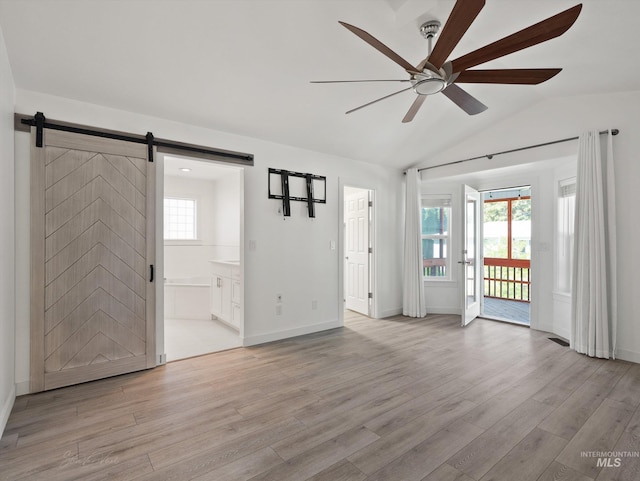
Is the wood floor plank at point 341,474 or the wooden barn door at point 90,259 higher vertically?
the wooden barn door at point 90,259

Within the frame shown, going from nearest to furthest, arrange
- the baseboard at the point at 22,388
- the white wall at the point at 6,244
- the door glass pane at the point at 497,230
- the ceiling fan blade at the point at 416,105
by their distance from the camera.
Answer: the white wall at the point at 6,244 < the ceiling fan blade at the point at 416,105 < the baseboard at the point at 22,388 < the door glass pane at the point at 497,230

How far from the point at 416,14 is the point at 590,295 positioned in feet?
11.5

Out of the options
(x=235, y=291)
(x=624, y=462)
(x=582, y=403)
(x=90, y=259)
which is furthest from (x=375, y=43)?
(x=235, y=291)

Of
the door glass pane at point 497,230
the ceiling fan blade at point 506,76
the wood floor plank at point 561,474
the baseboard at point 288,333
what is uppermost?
the ceiling fan blade at point 506,76

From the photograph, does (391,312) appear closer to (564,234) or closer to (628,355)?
(564,234)

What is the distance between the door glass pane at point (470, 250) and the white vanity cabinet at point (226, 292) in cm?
353

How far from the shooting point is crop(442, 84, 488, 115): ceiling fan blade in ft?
7.79

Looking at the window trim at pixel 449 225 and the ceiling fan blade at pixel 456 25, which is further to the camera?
the window trim at pixel 449 225

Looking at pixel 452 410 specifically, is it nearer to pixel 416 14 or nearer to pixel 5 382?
pixel 416 14

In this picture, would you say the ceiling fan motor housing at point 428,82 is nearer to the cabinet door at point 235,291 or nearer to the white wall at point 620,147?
the white wall at point 620,147

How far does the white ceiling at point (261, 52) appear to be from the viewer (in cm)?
222

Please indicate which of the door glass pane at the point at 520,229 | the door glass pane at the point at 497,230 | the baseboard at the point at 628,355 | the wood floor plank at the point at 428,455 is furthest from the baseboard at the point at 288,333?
the door glass pane at the point at 520,229

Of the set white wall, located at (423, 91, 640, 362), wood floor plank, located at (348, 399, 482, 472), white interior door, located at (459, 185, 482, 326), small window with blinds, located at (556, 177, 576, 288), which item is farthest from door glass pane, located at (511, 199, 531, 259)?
wood floor plank, located at (348, 399, 482, 472)

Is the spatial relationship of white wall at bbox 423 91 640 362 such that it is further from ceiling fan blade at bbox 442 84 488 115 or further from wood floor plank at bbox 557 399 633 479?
ceiling fan blade at bbox 442 84 488 115
